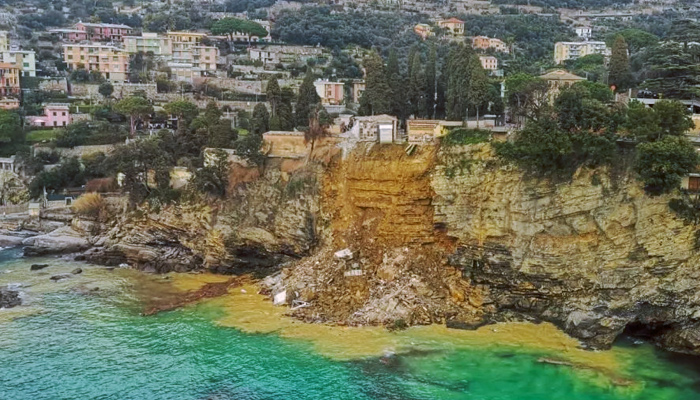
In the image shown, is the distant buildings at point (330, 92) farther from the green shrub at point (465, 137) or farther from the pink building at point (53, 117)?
the green shrub at point (465, 137)

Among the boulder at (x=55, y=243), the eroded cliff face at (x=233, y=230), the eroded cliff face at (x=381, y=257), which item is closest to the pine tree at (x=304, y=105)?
the eroded cliff face at (x=233, y=230)

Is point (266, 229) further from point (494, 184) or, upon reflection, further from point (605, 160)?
point (605, 160)

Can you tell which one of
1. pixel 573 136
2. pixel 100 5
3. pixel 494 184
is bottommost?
pixel 494 184

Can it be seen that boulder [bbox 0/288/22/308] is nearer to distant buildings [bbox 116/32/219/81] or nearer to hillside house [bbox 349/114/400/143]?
hillside house [bbox 349/114/400/143]

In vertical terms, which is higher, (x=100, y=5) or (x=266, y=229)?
(x=100, y=5)

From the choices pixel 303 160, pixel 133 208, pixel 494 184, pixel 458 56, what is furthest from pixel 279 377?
pixel 458 56

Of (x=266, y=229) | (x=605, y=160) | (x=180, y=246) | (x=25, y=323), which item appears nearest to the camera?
(x=605, y=160)
